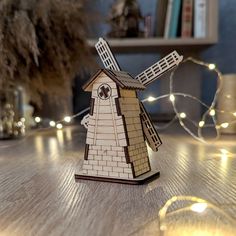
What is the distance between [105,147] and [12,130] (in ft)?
1.98

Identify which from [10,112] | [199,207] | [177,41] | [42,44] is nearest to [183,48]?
[177,41]

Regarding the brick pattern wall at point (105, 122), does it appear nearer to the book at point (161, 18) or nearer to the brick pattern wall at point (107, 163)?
the brick pattern wall at point (107, 163)

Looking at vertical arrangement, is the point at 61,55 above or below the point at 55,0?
below

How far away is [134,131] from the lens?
1.50 feet

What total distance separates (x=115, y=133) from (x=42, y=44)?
0.59 meters

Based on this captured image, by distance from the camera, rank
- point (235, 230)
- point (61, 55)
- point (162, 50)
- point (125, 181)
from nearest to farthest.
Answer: point (235, 230) → point (125, 181) → point (61, 55) → point (162, 50)

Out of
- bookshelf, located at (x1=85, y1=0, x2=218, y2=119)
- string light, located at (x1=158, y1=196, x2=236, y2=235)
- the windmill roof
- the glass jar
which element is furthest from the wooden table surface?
bookshelf, located at (x1=85, y1=0, x2=218, y2=119)

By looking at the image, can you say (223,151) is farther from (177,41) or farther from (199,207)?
(177,41)

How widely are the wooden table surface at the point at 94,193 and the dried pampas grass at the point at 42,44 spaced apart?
31 cm

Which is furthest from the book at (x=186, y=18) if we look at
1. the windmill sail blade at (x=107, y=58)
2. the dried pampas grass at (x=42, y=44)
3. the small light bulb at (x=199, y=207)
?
the small light bulb at (x=199, y=207)

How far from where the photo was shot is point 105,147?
0.45m

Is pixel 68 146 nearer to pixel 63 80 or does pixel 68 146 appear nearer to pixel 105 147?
pixel 63 80

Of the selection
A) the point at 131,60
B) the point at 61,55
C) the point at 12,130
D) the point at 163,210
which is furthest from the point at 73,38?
the point at 163,210

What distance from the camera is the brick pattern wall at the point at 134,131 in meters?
0.45
